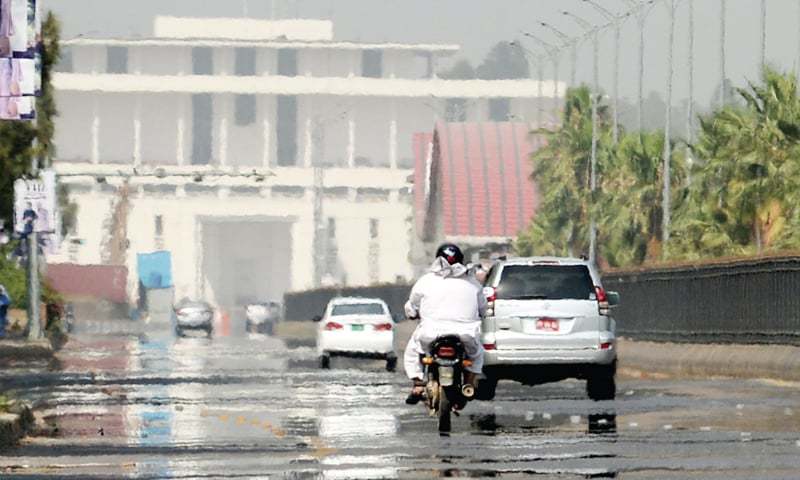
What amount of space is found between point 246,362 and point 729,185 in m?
13.1

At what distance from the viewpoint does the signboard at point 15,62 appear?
28453 millimetres

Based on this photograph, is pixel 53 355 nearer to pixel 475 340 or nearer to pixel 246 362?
pixel 246 362

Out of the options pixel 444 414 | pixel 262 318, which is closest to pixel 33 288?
pixel 444 414

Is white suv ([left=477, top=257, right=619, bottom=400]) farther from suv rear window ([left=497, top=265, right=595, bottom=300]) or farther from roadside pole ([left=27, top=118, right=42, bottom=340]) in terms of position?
roadside pole ([left=27, top=118, right=42, bottom=340])

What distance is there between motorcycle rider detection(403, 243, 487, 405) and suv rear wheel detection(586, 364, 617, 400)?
6139 millimetres

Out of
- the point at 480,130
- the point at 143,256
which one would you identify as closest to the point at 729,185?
the point at 480,130

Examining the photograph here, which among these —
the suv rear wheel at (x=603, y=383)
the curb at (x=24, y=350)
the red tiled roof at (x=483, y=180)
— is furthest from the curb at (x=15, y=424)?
the red tiled roof at (x=483, y=180)

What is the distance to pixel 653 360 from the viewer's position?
4447cm

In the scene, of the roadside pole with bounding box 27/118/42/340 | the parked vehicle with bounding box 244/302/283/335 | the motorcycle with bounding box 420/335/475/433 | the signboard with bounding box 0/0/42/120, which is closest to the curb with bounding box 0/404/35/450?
the motorcycle with bounding box 420/335/475/433

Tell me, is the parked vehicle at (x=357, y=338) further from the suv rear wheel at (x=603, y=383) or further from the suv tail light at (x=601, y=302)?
the suv tail light at (x=601, y=302)

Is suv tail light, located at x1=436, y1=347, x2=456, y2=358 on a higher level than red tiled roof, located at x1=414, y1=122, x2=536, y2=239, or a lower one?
lower

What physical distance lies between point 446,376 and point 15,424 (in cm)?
408

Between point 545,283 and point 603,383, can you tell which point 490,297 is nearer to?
point 545,283

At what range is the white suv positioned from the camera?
3075 cm
